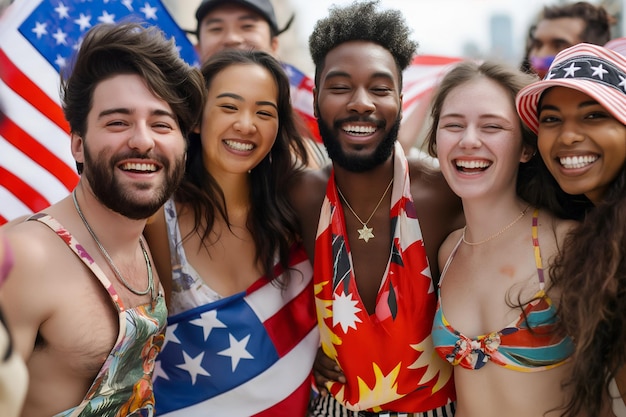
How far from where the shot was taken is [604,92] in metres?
2.25

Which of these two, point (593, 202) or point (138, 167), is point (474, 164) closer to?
point (593, 202)

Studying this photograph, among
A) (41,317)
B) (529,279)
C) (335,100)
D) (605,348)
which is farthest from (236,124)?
(605,348)

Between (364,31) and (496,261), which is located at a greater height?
(364,31)

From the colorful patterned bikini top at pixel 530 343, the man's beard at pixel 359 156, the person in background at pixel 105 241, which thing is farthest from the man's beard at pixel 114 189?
the colorful patterned bikini top at pixel 530 343

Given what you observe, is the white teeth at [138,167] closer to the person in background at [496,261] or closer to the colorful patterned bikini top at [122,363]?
the colorful patterned bikini top at [122,363]

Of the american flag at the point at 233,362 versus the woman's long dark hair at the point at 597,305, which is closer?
the woman's long dark hair at the point at 597,305

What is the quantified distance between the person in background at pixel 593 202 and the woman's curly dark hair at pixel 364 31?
1075 millimetres

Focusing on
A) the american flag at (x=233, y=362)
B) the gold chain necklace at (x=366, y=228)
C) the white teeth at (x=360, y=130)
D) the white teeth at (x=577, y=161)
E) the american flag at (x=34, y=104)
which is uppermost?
the american flag at (x=34, y=104)

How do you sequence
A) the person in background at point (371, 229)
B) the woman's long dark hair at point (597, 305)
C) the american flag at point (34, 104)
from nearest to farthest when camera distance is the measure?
the woman's long dark hair at point (597, 305)
the person in background at point (371, 229)
the american flag at point (34, 104)

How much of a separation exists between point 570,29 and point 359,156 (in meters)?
3.02

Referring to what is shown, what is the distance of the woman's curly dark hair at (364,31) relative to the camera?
3344mm

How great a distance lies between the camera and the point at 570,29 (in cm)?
515

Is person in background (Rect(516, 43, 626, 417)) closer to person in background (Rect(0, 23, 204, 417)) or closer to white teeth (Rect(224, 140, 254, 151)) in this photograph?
white teeth (Rect(224, 140, 254, 151))

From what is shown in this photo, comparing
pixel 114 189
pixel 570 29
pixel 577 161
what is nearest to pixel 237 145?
pixel 114 189
